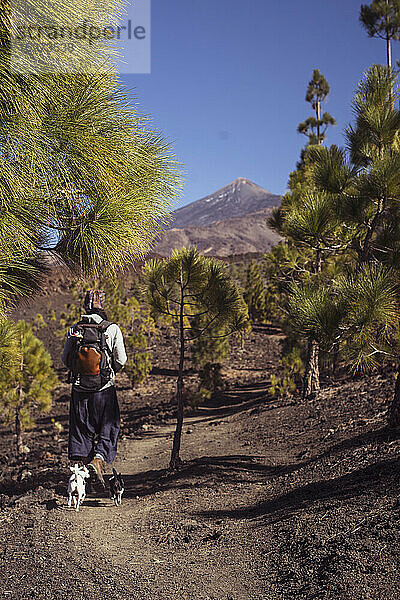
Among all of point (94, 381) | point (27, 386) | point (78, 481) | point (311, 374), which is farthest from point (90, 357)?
point (311, 374)

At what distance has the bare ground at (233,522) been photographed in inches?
129

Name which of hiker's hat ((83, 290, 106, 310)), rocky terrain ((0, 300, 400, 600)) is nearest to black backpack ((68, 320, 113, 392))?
hiker's hat ((83, 290, 106, 310))

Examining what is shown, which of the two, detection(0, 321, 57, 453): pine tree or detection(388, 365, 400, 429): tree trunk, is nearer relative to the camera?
detection(388, 365, 400, 429): tree trunk

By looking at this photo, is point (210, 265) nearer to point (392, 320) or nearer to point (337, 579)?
point (392, 320)

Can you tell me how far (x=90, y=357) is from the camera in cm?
342

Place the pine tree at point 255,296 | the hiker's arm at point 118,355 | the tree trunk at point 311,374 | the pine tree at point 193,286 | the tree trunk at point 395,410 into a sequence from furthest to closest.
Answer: the pine tree at point 255,296 < the tree trunk at point 311,374 < the pine tree at point 193,286 < the tree trunk at point 395,410 < the hiker's arm at point 118,355

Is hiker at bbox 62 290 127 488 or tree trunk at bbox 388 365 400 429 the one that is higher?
hiker at bbox 62 290 127 488

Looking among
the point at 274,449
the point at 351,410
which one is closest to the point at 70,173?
the point at 274,449

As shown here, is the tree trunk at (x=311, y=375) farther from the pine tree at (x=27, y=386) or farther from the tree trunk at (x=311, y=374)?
the pine tree at (x=27, y=386)

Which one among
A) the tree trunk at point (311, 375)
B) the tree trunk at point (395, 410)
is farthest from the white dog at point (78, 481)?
the tree trunk at point (311, 375)

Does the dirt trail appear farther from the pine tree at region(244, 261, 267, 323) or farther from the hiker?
the pine tree at region(244, 261, 267, 323)

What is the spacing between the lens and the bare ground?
3275 mm

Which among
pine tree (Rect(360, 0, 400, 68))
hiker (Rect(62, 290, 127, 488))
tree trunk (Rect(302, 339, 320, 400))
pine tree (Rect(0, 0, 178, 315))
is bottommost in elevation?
tree trunk (Rect(302, 339, 320, 400))

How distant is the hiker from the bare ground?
0.77 metres
